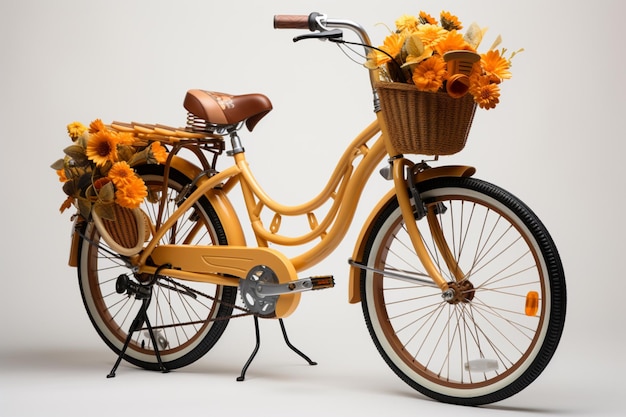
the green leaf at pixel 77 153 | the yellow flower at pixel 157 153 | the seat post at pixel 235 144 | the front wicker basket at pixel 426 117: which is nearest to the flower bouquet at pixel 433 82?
the front wicker basket at pixel 426 117

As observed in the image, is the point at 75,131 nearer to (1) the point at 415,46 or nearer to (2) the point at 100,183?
(2) the point at 100,183

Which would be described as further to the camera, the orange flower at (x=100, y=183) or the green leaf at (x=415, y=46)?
the orange flower at (x=100, y=183)

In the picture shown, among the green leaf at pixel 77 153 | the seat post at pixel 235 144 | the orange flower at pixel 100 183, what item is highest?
the seat post at pixel 235 144

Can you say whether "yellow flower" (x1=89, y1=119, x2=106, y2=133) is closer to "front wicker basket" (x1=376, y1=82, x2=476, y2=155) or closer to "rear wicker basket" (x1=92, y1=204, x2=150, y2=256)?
"rear wicker basket" (x1=92, y1=204, x2=150, y2=256)

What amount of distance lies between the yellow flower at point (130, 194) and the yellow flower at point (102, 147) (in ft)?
0.43

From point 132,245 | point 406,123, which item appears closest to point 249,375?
point 132,245

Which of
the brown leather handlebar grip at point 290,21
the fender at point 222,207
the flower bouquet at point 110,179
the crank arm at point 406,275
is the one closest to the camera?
the crank arm at point 406,275

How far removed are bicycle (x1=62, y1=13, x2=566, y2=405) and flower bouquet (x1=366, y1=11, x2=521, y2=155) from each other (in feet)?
0.45

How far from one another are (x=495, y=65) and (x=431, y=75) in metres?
0.23

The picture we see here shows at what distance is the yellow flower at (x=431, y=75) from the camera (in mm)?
3398

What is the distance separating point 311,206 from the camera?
400 centimetres

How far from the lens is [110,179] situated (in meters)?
4.14

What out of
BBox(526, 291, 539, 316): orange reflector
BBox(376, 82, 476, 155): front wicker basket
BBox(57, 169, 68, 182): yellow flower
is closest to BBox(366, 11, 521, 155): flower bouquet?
BBox(376, 82, 476, 155): front wicker basket

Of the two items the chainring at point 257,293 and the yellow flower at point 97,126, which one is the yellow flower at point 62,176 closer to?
the yellow flower at point 97,126
